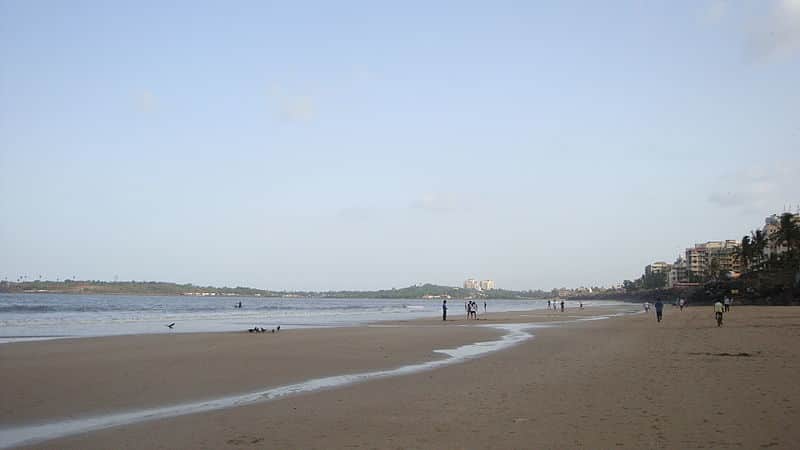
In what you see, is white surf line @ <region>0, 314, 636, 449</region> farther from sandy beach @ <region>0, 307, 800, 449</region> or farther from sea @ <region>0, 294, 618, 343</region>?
sea @ <region>0, 294, 618, 343</region>

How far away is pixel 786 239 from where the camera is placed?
346ft

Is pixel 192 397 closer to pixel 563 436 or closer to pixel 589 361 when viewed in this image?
pixel 563 436

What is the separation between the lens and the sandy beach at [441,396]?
8.24 meters

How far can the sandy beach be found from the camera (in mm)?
8242

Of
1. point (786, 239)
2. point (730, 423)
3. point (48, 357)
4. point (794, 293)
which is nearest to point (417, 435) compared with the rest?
point (730, 423)

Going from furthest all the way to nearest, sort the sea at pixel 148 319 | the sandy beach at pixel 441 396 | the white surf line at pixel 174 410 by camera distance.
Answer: the sea at pixel 148 319 → the white surf line at pixel 174 410 → the sandy beach at pixel 441 396

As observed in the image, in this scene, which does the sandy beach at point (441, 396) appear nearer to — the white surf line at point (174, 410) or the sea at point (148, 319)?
the white surf line at point (174, 410)

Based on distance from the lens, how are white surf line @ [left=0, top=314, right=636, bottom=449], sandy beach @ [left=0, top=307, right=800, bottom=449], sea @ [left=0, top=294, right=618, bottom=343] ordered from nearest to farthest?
sandy beach @ [left=0, top=307, right=800, bottom=449]
white surf line @ [left=0, top=314, right=636, bottom=449]
sea @ [left=0, top=294, right=618, bottom=343]

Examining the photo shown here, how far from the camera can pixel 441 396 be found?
11.7 meters

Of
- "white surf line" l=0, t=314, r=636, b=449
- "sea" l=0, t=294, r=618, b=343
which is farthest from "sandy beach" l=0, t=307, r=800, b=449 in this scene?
"sea" l=0, t=294, r=618, b=343

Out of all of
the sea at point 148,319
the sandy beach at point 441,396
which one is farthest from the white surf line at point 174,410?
the sea at point 148,319

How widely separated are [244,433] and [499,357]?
1180 cm

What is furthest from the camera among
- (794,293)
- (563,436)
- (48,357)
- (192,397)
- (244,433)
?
(794,293)

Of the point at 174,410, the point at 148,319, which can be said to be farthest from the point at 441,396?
the point at 148,319
